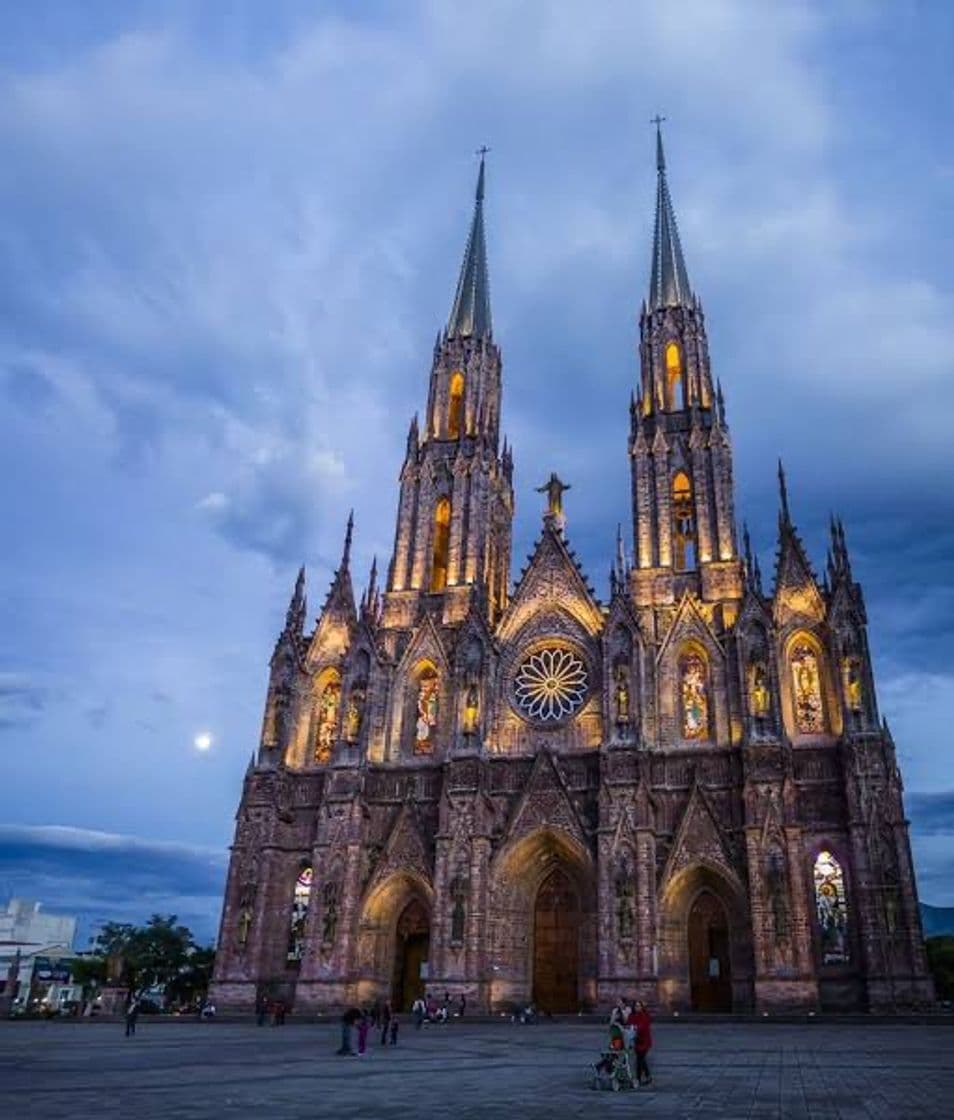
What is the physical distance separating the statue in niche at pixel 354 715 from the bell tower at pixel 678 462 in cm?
1320

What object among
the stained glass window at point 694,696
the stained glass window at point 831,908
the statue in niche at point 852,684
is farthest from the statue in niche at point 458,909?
the statue in niche at point 852,684

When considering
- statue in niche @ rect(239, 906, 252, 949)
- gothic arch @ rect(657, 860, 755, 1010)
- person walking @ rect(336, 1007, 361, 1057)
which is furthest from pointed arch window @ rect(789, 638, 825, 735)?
statue in niche @ rect(239, 906, 252, 949)

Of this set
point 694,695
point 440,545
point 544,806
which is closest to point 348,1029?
point 544,806

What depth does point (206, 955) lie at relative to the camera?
61.8 metres

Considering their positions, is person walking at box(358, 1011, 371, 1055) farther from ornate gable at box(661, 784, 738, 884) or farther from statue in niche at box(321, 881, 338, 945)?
statue in niche at box(321, 881, 338, 945)

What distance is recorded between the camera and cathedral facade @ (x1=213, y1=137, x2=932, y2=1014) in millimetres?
32250

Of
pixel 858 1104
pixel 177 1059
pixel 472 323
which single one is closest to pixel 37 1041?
pixel 177 1059

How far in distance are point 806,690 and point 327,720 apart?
21081 mm

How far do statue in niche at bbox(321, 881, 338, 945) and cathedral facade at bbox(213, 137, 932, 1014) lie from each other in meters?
0.11

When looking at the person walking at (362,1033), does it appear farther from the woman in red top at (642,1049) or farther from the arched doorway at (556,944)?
the arched doorway at (556,944)

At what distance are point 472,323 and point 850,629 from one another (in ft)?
96.0

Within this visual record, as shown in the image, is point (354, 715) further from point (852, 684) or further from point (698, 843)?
point (852, 684)

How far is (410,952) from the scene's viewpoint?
37.8 m

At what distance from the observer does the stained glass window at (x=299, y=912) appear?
37.5 m
